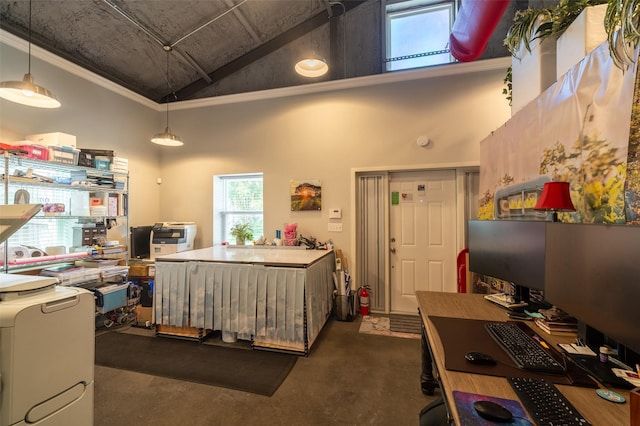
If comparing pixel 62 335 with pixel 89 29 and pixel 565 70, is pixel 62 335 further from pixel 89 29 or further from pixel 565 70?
pixel 89 29

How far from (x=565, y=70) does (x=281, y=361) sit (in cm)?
304

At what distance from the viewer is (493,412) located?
0.75m

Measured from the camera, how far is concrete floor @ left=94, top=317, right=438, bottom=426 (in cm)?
183

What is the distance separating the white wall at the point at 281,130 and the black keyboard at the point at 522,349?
2.54 metres

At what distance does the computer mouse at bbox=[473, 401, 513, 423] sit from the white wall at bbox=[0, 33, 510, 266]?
3.02 metres

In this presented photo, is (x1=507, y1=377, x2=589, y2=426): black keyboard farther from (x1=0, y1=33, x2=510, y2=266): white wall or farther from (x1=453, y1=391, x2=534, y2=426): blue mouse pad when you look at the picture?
(x1=0, y1=33, x2=510, y2=266): white wall

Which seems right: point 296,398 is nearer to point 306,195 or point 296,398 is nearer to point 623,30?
point 306,195

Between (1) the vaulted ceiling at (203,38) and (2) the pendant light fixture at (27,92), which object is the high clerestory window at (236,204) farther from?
Answer: (2) the pendant light fixture at (27,92)

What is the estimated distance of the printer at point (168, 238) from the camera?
3973mm

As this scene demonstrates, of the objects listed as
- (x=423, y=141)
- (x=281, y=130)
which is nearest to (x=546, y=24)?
(x=423, y=141)

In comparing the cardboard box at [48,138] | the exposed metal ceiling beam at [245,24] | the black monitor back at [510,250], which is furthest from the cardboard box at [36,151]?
the black monitor back at [510,250]

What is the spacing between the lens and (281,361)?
2.52 metres

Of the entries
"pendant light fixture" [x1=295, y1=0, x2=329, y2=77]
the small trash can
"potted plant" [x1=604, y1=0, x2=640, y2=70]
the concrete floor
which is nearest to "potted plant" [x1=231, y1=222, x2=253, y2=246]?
the small trash can

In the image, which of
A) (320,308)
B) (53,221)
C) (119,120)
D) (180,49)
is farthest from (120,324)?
(180,49)
